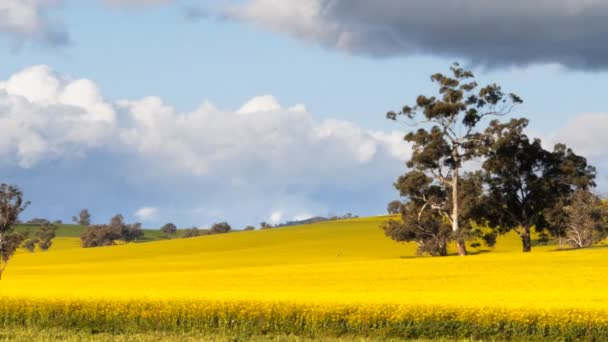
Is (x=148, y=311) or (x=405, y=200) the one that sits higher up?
(x=405, y=200)

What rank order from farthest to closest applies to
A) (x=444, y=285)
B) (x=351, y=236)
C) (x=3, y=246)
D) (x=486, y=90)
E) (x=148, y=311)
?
1. (x=351, y=236)
2. (x=486, y=90)
3. (x=3, y=246)
4. (x=444, y=285)
5. (x=148, y=311)

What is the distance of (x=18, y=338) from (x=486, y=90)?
56.0 m

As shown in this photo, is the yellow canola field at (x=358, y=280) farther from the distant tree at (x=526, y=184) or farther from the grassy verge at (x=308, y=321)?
the distant tree at (x=526, y=184)

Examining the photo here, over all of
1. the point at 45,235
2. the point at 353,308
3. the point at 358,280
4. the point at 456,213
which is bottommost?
the point at 353,308

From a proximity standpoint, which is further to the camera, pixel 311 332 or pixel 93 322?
pixel 93 322

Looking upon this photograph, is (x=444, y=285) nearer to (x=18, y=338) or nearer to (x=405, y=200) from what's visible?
(x=18, y=338)

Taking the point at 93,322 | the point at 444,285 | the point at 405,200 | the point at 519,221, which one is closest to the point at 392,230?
the point at 405,200

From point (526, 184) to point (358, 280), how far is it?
1467 inches

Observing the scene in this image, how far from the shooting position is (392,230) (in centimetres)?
7881

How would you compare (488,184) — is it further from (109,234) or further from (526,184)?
(109,234)

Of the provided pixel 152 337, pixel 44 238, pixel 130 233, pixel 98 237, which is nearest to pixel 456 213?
pixel 152 337

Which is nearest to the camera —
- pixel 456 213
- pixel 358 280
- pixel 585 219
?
pixel 358 280

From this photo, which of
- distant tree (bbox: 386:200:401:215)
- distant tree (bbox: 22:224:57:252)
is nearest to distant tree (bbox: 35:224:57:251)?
distant tree (bbox: 22:224:57:252)

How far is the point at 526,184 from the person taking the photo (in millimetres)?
79125
